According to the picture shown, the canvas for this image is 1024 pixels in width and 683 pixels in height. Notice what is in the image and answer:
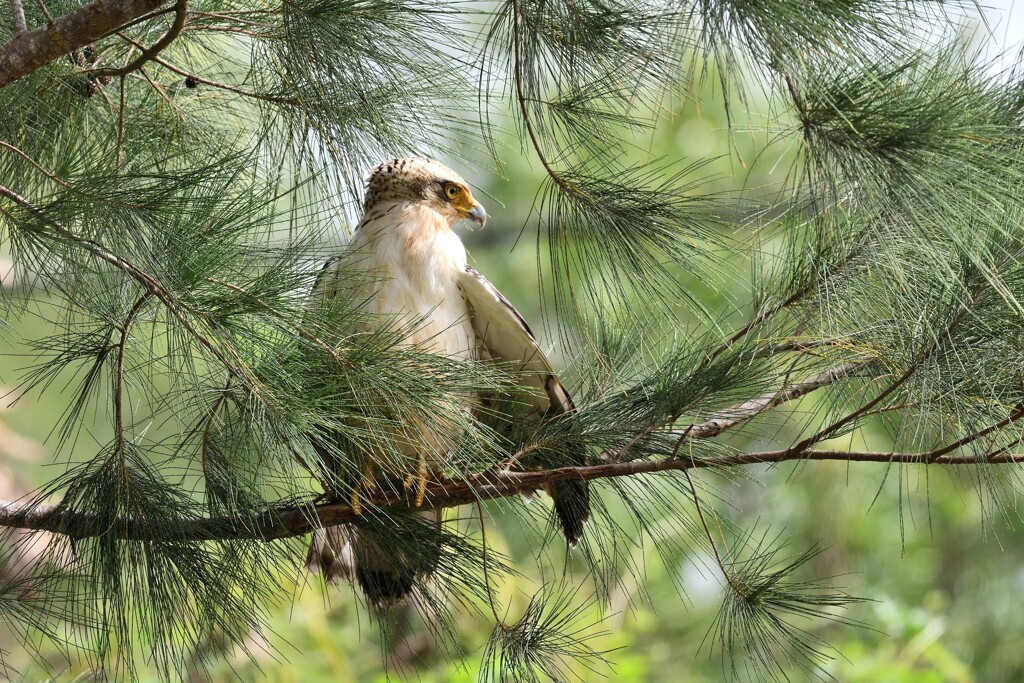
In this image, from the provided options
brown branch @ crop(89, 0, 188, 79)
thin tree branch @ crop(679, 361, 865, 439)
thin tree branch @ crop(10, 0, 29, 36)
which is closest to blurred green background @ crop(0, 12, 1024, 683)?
thin tree branch @ crop(679, 361, 865, 439)

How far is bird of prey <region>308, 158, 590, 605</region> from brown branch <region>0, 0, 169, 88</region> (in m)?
0.81

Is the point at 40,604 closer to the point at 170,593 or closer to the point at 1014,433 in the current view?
the point at 170,593

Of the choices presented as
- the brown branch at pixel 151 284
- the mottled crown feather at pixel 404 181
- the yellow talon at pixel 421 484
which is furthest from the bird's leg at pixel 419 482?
the mottled crown feather at pixel 404 181

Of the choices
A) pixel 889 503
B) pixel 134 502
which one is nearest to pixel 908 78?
pixel 134 502

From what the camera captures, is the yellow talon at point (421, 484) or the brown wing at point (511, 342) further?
the brown wing at point (511, 342)

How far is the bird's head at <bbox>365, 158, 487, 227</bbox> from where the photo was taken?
10.4 feet

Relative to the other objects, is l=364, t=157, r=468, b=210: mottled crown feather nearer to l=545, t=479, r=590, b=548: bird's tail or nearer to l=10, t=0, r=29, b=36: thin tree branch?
l=545, t=479, r=590, b=548: bird's tail

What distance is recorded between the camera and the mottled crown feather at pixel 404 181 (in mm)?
3180

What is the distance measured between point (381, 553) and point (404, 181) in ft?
3.74

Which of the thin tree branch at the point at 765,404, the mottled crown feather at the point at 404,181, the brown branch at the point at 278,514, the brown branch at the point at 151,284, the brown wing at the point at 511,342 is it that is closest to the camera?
the brown branch at the point at 151,284

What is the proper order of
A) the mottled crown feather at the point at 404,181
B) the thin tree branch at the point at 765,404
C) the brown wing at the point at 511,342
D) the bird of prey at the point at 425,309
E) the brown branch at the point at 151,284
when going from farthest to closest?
the mottled crown feather at the point at 404,181 < the brown wing at the point at 511,342 < the bird of prey at the point at 425,309 < the thin tree branch at the point at 765,404 < the brown branch at the point at 151,284

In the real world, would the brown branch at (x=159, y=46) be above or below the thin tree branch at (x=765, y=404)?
above

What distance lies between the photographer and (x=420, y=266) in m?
2.96

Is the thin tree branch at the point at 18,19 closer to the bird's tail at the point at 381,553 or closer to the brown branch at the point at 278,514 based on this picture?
the brown branch at the point at 278,514
